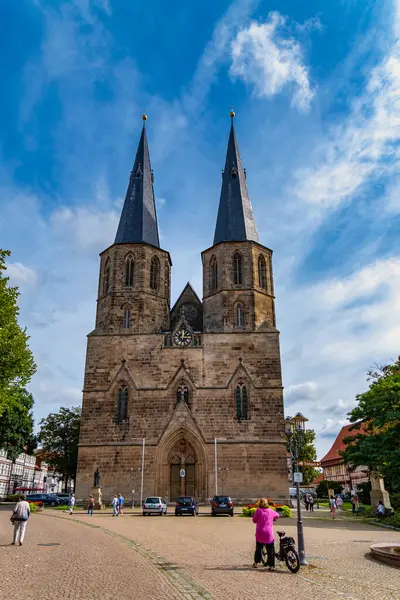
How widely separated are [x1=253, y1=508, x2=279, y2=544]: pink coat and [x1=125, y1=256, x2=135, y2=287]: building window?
99.1 ft

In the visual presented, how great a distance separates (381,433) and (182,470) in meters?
14.1

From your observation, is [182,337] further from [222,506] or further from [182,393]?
[222,506]

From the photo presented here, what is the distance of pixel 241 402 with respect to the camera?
3519 centimetres

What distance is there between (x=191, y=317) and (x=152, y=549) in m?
29.5

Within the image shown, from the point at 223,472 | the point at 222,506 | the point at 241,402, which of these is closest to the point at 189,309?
the point at 241,402

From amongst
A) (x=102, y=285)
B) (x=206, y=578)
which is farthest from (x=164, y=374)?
(x=206, y=578)

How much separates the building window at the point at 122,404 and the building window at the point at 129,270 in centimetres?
827

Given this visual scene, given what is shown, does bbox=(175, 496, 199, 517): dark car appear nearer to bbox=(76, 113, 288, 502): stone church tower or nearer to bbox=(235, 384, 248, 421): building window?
bbox=(76, 113, 288, 502): stone church tower

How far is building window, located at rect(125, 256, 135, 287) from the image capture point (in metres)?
39.6

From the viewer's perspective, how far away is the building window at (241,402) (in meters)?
34.8

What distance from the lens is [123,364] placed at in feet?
120

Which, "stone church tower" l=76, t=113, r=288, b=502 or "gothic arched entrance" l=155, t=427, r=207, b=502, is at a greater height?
"stone church tower" l=76, t=113, r=288, b=502

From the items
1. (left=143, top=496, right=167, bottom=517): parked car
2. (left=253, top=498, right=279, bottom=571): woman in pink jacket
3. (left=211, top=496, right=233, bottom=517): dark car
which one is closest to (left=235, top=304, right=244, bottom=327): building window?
(left=211, top=496, right=233, bottom=517): dark car

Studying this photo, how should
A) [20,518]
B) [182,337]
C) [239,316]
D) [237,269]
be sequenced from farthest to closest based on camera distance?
[237,269] → [239,316] → [182,337] → [20,518]
